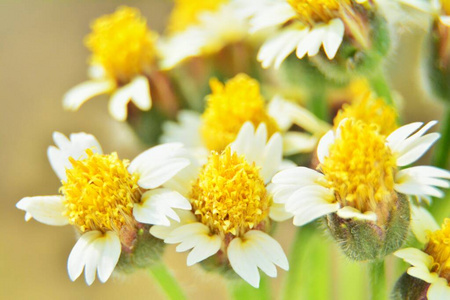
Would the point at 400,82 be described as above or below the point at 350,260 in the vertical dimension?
below

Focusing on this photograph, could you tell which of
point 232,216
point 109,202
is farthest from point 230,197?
point 109,202

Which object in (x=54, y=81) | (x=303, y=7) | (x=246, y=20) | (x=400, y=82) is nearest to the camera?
(x=303, y=7)

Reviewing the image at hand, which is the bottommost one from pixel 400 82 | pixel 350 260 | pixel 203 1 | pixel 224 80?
pixel 400 82

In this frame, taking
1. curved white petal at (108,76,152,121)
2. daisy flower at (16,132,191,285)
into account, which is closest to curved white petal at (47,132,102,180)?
daisy flower at (16,132,191,285)

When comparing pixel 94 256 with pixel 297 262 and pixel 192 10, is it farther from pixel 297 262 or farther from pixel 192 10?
pixel 192 10

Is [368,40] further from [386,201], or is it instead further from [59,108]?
[59,108]

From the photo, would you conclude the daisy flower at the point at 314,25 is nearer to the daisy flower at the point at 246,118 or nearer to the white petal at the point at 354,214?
the daisy flower at the point at 246,118

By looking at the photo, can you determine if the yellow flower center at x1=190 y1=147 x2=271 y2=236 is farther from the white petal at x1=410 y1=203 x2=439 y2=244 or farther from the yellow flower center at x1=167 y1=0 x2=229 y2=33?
the yellow flower center at x1=167 y1=0 x2=229 y2=33

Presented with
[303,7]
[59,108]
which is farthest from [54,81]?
[303,7]
